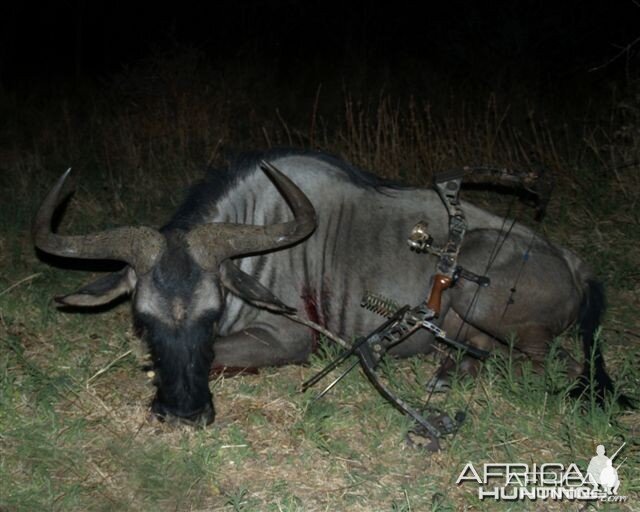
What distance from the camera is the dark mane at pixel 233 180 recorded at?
3.81 meters

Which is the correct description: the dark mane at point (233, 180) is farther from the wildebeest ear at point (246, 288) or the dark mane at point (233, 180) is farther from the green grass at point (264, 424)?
the green grass at point (264, 424)

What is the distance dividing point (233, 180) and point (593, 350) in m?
1.85

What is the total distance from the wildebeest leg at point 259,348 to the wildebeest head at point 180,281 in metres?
0.38

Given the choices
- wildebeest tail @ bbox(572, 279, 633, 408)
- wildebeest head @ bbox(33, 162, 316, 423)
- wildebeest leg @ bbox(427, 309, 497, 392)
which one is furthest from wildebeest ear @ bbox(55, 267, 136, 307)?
wildebeest tail @ bbox(572, 279, 633, 408)

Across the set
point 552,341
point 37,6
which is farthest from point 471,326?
point 37,6

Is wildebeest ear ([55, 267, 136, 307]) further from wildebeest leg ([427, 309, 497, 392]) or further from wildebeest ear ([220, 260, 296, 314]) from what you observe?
wildebeest leg ([427, 309, 497, 392])

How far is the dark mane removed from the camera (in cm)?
381

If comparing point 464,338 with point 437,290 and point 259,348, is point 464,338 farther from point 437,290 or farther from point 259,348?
point 259,348

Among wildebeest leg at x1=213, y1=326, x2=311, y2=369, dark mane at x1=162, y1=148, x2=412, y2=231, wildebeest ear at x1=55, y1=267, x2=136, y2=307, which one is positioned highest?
dark mane at x1=162, y1=148, x2=412, y2=231

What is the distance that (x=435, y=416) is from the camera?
3166 millimetres

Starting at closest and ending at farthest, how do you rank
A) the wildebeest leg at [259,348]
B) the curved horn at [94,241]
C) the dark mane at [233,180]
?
the curved horn at [94,241], the wildebeest leg at [259,348], the dark mane at [233,180]

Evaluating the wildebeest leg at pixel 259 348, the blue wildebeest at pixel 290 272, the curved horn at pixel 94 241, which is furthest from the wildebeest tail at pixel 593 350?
the curved horn at pixel 94 241

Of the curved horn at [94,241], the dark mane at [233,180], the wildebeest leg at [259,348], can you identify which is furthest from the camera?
the dark mane at [233,180]

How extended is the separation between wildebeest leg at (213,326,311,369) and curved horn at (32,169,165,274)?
0.67m
